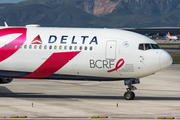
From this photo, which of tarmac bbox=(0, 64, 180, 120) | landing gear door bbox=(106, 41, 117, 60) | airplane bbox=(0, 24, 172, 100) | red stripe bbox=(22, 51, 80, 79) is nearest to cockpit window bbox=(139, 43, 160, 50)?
airplane bbox=(0, 24, 172, 100)

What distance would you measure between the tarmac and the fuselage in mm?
2035

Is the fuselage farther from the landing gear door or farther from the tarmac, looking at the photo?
the tarmac

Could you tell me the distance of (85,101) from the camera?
28531mm

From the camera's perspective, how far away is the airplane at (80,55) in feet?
93.6

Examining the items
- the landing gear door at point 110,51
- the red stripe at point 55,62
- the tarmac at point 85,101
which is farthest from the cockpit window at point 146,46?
the red stripe at point 55,62

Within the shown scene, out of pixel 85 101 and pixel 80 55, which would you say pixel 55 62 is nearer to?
pixel 80 55

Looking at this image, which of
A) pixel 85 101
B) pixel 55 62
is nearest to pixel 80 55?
pixel 55 62

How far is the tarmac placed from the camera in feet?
77.1

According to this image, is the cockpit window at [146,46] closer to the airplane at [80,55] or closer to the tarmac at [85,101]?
the airplane at [80,55]

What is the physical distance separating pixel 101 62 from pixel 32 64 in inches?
205

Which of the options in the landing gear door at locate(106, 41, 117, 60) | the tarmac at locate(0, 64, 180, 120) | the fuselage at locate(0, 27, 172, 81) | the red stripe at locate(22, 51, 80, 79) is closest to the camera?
the tarmac at locate(0, 64, 180, 120)

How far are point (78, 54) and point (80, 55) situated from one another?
6.5 inches

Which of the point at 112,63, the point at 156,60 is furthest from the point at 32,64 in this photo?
the point at 156,60

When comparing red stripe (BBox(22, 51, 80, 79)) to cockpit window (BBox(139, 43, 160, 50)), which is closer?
cockpit window (BBox(139, 43, 160, 50))
